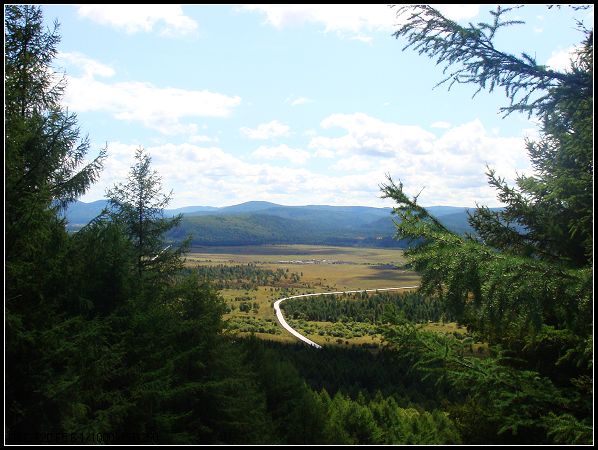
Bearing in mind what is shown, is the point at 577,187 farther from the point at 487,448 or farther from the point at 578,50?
the point at 487,448

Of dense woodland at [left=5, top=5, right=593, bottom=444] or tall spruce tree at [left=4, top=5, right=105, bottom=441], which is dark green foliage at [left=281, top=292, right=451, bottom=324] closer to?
dense woodland at [left=5, top=5, right=593, bottom=444]

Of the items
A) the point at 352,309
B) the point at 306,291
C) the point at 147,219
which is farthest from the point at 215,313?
the point at 306,291

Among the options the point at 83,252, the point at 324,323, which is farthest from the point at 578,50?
the point at 324,323

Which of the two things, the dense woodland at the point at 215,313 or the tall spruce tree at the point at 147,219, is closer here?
the dense woodland at the point at 215,313

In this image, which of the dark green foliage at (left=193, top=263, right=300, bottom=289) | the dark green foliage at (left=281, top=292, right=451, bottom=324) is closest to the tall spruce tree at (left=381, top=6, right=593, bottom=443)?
the dark green foliage at (left=281, top=292, right=451, bottom=324)

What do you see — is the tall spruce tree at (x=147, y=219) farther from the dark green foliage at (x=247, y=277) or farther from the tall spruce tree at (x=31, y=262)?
the dark green foliage at (x=247, y=277)

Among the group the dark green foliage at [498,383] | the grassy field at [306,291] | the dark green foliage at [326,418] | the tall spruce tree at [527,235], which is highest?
the tall spruce tree at [527,235]

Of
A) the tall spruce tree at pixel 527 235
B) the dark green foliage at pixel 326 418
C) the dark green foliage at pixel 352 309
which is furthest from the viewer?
the dark green foliage at pixel 352 309

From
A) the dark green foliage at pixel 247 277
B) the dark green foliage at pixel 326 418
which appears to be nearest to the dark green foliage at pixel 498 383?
the dark green foliage at pixel 326 418

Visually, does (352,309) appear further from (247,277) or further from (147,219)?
(147,219)

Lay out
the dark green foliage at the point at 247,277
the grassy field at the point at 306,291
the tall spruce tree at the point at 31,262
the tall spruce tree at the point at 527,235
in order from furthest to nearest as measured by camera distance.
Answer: the dark green foliage at the point at 247,277, the grassy field at the point at 306,291, the tall spruce tree at the point at 31,262, the tall spruce tree at the point at 527,235
